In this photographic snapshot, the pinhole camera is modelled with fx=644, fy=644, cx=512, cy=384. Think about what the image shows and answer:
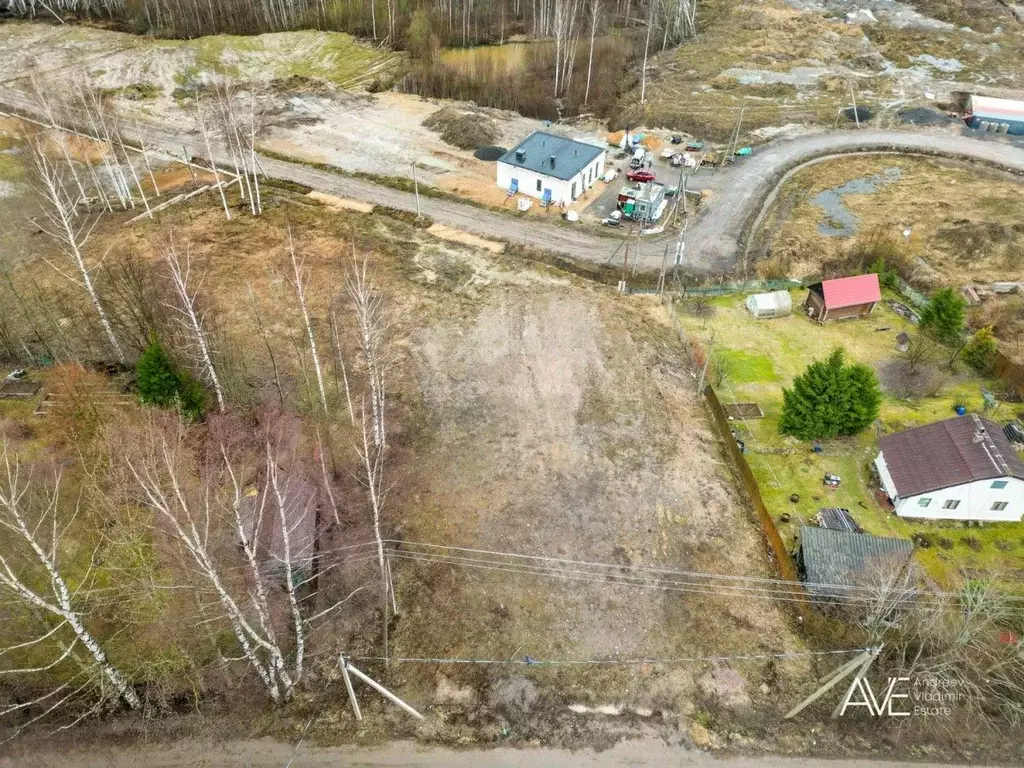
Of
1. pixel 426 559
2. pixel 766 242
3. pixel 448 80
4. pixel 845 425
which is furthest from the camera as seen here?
pixel 448 80

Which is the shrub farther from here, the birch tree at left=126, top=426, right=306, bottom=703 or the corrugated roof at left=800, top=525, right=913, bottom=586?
the birch tree at left=126, top=426, right=306, bottom=703

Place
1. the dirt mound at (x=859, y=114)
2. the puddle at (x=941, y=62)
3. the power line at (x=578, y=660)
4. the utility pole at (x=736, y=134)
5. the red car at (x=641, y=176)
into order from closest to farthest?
the power line at (x=578, y=660)
the red car at (x=641, y=176)
the utility pole at (x=736, y=134)
the dirt mound at (x=859, y=114)
the puddle at (x=941, y=62)

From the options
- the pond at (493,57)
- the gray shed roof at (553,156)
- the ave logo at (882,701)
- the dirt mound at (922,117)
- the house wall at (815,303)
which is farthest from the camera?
the pond at (493,57)

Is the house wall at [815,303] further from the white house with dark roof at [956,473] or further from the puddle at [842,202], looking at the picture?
the white house with dark roof at [956,473]

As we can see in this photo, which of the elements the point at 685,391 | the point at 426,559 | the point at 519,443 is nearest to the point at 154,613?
the point at 426,559

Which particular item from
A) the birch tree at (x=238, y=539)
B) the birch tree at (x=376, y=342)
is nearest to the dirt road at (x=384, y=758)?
the birch tree at (x=238, y=539)

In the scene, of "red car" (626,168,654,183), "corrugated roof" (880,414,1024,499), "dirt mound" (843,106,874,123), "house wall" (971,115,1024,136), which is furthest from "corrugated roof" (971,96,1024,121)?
"corrugated roof" (880,414,1024,499)

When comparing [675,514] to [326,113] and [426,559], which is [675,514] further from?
[326,113]
